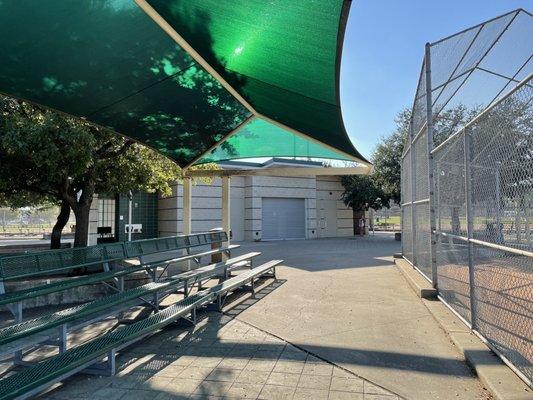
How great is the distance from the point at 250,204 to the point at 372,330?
55.2 ft

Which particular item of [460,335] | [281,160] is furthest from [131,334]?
[281,160]

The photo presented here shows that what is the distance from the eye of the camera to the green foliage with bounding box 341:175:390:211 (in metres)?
23.3

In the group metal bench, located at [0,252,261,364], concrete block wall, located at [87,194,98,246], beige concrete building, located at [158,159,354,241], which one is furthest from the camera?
beige concrete building, located at [158,159,354,241]

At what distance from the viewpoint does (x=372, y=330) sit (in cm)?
516

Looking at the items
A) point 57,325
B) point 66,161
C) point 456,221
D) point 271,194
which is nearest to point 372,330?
point 456,221

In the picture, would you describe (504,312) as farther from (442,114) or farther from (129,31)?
(129,31)

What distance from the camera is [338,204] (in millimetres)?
25641

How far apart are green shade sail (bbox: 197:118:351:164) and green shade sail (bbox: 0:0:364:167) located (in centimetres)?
149

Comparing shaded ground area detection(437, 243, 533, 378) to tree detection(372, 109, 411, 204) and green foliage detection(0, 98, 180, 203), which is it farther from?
tree detection(372, 109, 411, 204)

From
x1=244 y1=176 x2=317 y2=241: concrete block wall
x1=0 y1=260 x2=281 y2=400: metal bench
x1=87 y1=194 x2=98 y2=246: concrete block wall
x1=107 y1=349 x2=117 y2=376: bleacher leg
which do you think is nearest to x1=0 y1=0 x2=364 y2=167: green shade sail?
x1=0 y1=260 x2=281 y2=400: metal bench

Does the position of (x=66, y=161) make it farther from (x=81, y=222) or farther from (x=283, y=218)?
Result: (x=283, y=218)

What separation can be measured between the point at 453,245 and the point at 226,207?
20.8ft

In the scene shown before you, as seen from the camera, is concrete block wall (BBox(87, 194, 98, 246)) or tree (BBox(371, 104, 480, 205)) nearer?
concrete block wall (BBox(87, 194, 98, 246))

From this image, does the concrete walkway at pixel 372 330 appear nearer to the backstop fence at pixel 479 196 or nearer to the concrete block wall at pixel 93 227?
the backstop fence at pixel 479 196
